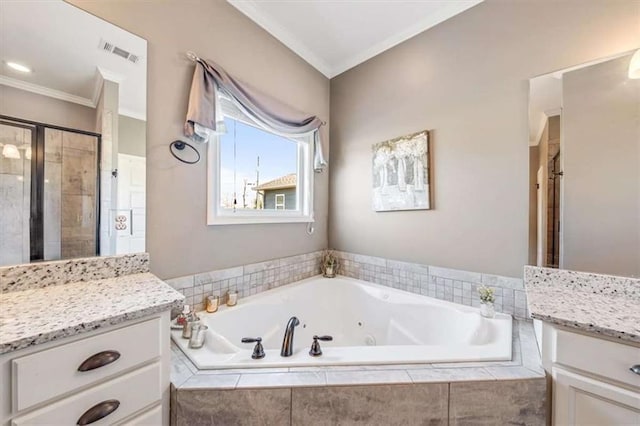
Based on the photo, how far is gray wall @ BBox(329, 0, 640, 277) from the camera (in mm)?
1398

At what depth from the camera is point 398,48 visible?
2.06 meters

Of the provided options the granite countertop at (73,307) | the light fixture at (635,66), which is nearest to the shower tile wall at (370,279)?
the granite countertop at (73,307)

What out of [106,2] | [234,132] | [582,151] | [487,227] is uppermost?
[106,2]

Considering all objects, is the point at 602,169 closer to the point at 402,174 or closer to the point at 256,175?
the point at 402,174

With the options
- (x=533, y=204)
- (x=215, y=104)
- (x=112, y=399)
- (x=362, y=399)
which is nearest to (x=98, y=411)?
(x=112, y=399)

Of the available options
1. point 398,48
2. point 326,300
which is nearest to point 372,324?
point 326,300

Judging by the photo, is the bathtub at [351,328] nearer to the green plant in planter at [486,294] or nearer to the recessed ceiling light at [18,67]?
the green plant in planter at [486,294]

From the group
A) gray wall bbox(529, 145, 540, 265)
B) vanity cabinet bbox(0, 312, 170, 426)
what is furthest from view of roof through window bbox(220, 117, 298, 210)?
gray wall bbox(529, 145, 540, 265)

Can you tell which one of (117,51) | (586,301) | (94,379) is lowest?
(94,379)

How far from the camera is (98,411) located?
2.52ft

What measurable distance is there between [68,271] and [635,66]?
9.56 ft

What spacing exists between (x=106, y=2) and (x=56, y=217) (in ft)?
3.63

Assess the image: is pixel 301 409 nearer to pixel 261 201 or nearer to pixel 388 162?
pixel 261 201

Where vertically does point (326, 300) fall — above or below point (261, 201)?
below
